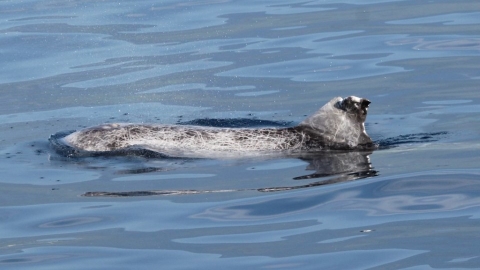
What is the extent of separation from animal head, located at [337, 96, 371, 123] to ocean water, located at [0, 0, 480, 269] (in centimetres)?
52

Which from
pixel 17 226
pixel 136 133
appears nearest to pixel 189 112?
pixel 136 133

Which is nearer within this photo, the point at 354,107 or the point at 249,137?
the point at 354,107

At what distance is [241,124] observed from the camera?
1767 cm

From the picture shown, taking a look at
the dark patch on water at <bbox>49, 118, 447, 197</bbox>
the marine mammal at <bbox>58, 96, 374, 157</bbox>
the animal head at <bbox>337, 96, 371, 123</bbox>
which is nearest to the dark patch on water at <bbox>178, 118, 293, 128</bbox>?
the dark patch on water at <bbox>49, 118, 447, 197</bbox>

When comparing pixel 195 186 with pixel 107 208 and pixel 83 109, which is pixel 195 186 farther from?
pixel 83 109

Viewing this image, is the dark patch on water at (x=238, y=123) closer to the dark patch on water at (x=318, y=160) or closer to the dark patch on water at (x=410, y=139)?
the dark patch on water at (x=318, y=160)

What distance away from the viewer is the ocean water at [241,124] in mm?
11023

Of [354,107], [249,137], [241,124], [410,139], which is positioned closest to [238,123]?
[241,124]

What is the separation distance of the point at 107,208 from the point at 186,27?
43.9ft

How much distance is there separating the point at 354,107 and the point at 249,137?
1478 mm

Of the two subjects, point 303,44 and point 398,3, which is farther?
point 398,3

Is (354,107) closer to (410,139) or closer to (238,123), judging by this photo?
(410,139)

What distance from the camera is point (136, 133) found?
16.0 meters

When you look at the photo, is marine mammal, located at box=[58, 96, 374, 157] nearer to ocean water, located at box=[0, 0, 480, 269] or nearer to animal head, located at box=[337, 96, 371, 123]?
animal head, located at box=[337, 96, 371, 123]
